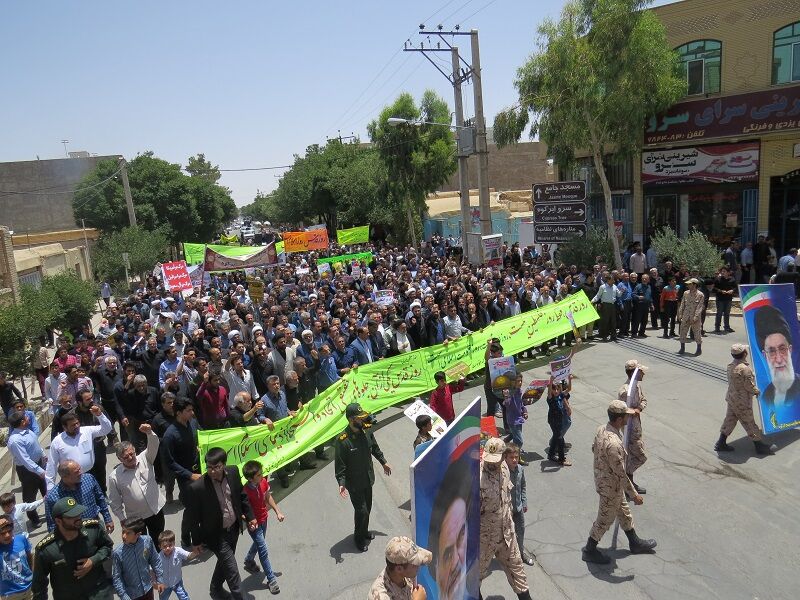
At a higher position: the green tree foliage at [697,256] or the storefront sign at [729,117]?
the storefront sign at [729,117]

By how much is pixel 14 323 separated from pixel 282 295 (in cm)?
674

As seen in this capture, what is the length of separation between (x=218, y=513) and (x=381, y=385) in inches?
188

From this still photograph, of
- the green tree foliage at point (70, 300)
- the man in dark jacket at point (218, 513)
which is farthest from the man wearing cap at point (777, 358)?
the green tree foliage at point (70, 300)

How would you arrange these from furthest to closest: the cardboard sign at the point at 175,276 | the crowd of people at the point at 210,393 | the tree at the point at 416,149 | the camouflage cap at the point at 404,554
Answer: the tree at the point at 416,149 → the cardboard sign at the point at 175,276 → the crowd of people at the point at 210,393 → the camouflage cap at the point at 404,554

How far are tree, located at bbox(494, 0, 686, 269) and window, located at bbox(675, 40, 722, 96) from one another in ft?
1.61

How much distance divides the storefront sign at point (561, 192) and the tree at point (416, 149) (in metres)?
16.1

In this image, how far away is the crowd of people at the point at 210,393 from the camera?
5.15m

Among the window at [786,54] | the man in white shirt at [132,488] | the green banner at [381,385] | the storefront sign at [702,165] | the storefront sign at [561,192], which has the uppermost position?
the window at [786,54]

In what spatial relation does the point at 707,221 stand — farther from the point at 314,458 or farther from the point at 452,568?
the point at 452,568

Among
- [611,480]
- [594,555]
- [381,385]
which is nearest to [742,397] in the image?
[611,480]

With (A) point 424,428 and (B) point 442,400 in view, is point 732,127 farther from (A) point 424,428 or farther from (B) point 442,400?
(A) point 424,428

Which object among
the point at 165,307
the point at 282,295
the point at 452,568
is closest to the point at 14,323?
the point at 165,307

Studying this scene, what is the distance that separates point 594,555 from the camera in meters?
5.79

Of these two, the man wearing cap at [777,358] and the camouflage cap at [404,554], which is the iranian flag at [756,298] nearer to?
the man wearing cap at [777,358]
